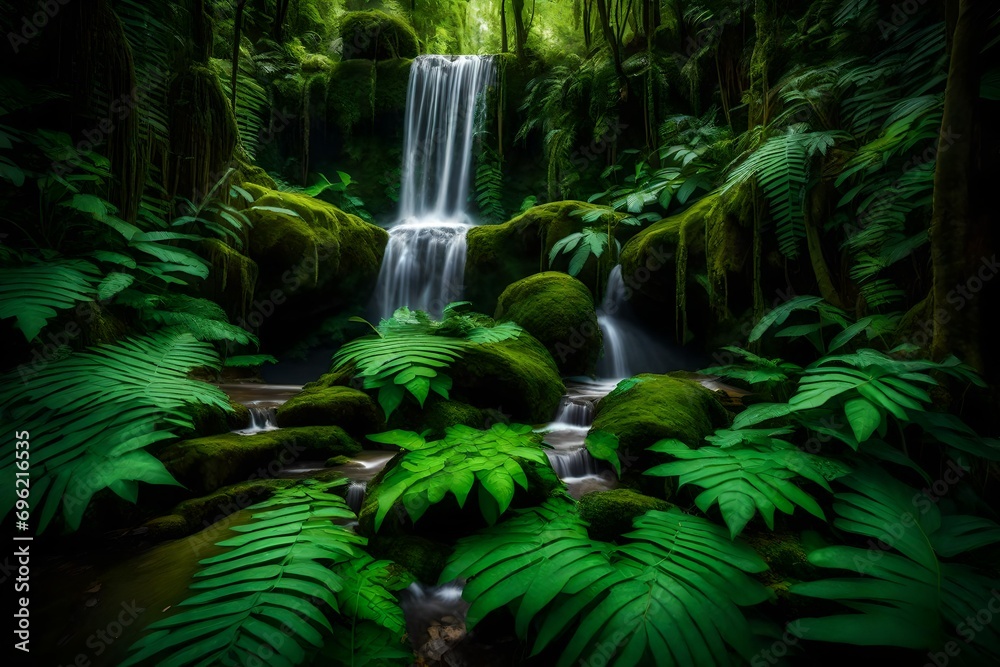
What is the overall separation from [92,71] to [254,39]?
11.9 meters

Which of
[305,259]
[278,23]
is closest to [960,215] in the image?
[305,259]

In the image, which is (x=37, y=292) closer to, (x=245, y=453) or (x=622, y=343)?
(x=245, y=453)

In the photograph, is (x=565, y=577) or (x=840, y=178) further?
(x=840, y=178)

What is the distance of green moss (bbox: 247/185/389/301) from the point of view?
7387 millimetres

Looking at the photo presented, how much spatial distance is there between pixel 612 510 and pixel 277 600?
4.72 ft

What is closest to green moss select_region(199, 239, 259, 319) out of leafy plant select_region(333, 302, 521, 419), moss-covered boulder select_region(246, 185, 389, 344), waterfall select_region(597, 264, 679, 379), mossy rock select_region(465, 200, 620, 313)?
moss-covered boulder select_region(246, 185, 389, 344)

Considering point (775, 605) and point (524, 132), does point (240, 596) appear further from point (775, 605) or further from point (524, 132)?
point (524, 132)

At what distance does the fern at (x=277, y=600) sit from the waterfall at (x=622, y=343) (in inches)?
227

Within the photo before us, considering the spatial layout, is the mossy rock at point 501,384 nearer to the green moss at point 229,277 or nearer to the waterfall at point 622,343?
the waterfall at point 622,343

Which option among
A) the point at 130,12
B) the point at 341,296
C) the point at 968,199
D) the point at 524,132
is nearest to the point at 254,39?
the point at 524,132

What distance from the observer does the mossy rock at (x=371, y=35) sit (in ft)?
45.9

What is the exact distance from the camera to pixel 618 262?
7.72 m

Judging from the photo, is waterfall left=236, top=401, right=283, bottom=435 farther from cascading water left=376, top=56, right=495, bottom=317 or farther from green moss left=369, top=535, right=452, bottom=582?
cascading water left=376, top=56, right=495, bottom=317

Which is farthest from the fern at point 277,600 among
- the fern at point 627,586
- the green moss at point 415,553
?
the fern at point 627,586
